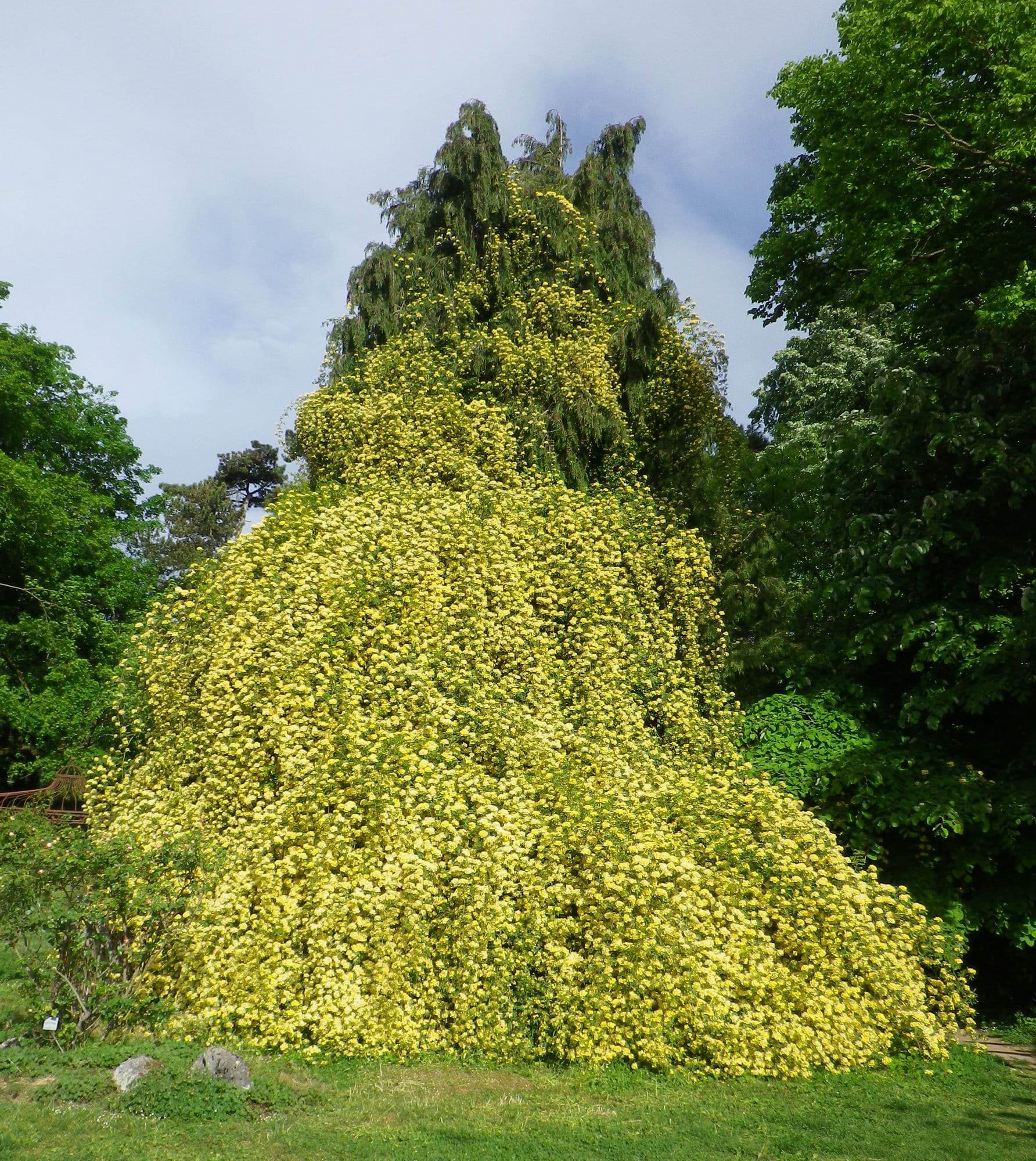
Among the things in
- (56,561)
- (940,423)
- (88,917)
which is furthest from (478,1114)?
(56,561)

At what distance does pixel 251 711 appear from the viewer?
751cm

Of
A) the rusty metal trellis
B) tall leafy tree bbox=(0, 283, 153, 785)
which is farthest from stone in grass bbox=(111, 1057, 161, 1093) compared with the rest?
tall leafy tree bbox=(0, 283, 153, 785)

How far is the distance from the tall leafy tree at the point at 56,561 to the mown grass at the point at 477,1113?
34.9 feet

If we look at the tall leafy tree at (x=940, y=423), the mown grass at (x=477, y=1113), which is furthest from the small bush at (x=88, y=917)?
the tall leafy tree at (x=940, y=423)

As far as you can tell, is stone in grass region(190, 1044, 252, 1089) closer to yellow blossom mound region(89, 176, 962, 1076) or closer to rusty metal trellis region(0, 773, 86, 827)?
yellow blossom mound region(89, 176, 962, 1076)

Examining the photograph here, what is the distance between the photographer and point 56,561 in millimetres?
18594

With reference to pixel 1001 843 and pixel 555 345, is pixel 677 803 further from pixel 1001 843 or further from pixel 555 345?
pixel 555 345

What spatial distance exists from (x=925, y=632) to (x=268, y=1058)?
623 centimetres

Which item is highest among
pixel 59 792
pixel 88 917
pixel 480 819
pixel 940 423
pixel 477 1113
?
pixel 940 423

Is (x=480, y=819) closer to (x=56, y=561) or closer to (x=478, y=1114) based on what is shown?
(x=478, y=1114)

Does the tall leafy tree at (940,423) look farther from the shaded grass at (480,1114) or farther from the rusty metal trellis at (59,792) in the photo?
the rusty metal trellis at (59,792)

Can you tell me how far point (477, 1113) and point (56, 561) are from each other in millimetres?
16903

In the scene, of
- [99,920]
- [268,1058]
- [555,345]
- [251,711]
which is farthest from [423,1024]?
[555,345]

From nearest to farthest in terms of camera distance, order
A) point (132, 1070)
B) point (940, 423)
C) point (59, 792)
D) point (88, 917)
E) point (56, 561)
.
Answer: point (132, 1070)
point (88, 917)
point (940, 423)
point (59, 792)
point (56, 561)
